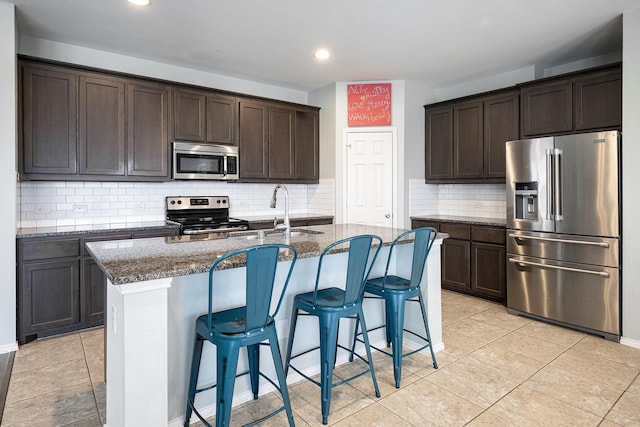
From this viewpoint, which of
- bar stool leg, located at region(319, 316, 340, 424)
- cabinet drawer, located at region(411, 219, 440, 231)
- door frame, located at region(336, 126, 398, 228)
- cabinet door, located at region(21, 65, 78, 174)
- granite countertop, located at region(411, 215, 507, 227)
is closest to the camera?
bar stool leg, located at region(319, 316, 340, 424)

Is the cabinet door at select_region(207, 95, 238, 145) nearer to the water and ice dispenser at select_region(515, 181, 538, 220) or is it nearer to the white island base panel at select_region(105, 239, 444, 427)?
the white island base panel at select_region(105, 239, 444, 427)

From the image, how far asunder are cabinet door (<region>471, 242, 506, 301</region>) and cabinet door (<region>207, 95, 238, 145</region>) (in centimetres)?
312

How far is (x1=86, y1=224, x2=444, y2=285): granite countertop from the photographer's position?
1.62 meters

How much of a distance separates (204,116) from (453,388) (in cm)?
362

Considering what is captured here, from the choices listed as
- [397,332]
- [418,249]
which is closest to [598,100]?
[418,249]

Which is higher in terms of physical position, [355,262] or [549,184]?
[549,184]

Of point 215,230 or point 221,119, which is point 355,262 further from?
point 221,119

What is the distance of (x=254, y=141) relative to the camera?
4762mm

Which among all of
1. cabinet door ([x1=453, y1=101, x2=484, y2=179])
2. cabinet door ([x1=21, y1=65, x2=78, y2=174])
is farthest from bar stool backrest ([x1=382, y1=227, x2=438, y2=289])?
cabinet door ([x1=21, y1=65, x2=78, y2=174])

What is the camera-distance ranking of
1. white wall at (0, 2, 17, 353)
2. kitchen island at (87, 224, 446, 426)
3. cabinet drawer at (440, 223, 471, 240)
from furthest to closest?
1. cabinet drawer at (440, 223, 471, 240)
2. white wall at (0, 2, 17, 353)
3. kitchen island at (87, 224, 446, 426)

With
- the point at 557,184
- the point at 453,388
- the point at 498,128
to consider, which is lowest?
the point at 453,388

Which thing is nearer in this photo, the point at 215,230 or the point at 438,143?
the point at 215,230

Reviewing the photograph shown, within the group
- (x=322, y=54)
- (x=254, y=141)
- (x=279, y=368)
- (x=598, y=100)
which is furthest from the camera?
(x=254, y=141)

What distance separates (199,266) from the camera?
67.7 inches
